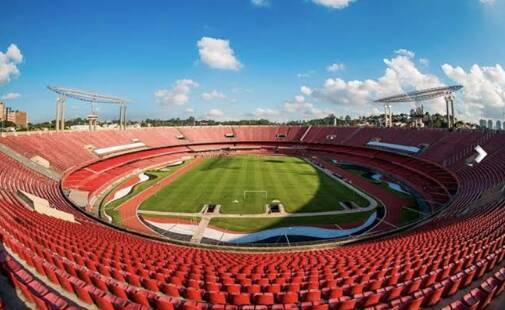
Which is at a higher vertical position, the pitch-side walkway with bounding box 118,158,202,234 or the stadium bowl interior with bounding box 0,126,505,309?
the stadium bowl interior with bounding box 0,126,505,309

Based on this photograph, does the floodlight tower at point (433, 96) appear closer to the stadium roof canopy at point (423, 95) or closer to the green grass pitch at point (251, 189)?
the stadium roof canopy at point (423, 95)

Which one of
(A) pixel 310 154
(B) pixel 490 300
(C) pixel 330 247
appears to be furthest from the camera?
(A) pixel 310 154

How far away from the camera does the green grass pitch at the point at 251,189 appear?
104 ft

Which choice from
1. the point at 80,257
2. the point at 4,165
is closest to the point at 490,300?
the point at 80,257

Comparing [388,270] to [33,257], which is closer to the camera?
[33,257]

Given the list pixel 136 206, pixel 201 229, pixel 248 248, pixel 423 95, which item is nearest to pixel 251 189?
pixel 136 206

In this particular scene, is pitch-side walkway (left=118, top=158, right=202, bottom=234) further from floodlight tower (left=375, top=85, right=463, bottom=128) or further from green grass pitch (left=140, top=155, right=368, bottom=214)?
floodlight tower (left=375, top=85, right=463, bottom=128)

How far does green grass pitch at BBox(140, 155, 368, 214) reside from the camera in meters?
31.7

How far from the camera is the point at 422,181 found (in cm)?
3925

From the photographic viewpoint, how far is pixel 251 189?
128ft

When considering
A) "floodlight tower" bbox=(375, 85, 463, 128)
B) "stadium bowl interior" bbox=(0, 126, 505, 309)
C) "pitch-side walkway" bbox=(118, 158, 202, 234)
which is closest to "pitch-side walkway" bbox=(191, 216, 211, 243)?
"stadium bowl interior" bbox=(0, 126, 505, 309)

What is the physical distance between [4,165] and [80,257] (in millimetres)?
24511

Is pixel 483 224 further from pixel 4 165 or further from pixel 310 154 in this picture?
pixel 310 154

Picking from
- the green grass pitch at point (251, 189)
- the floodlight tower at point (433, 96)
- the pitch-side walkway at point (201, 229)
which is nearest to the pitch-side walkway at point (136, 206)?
the green grass pitch at point (251, 189)
